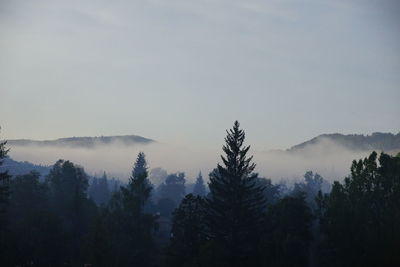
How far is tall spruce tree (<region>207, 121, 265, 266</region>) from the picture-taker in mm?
54344

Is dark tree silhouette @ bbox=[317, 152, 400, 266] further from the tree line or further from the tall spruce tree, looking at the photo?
the tall spruce tree

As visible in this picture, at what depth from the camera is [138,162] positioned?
555ft

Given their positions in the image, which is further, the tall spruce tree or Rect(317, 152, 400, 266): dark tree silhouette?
the tall spruce tree

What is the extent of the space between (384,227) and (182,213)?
2187 cm

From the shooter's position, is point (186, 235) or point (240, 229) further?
point (240, 229)

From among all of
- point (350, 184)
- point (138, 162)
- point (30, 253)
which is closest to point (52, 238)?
point (30, 253)

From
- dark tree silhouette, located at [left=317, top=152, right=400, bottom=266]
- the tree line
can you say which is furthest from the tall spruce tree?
dark tree silhouette, located at [left=317, top=152, right=400, bottom=266]

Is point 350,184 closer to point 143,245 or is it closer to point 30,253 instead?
point 143,245

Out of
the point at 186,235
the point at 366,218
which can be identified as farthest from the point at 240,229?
the point at 366,218

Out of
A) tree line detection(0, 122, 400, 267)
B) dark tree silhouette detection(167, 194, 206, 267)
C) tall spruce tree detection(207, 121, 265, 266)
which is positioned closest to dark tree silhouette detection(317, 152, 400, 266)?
tree line detection(0, 122, 400, 267)

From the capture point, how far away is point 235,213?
56531mm

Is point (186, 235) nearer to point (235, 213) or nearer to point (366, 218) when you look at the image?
point (235, 213)

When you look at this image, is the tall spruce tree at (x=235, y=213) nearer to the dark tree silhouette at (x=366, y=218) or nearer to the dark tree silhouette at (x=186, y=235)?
the dark tree silhouette at (x=186, y=235)

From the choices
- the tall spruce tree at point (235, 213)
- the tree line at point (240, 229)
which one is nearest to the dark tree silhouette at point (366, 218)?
the tree line at point (240, 229)
